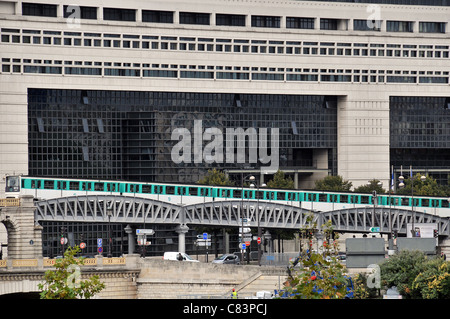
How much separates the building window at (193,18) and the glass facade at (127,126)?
33.9 ft

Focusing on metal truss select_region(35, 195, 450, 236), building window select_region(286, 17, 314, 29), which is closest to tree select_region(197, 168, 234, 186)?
metal truss select_region(35, 195, 450, 236)

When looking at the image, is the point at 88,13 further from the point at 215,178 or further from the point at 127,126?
the point at 215,178

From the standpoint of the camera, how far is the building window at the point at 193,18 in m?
147

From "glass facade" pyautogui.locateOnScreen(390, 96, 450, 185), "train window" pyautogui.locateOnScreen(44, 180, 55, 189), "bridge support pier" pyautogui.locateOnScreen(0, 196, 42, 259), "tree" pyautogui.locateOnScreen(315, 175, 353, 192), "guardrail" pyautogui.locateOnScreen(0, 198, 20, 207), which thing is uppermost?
"glass facade" pyautogui.locateOnScreen(390, 96, 450, 185)

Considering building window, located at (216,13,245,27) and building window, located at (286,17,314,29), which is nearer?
building window, located at (216,13,245,27)

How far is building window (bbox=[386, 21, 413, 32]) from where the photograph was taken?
509 ft

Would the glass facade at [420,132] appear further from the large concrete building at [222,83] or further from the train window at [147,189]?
the train window at [147,189]

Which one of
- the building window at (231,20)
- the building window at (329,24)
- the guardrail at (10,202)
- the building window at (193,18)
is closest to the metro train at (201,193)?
the guardrail at (10,202)

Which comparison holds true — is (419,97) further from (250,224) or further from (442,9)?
(250,224)

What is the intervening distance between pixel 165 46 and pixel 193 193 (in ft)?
124

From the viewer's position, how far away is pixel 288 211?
351 feet

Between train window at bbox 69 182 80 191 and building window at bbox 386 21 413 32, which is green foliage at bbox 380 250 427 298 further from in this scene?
building window at bbox 386 21 413 32

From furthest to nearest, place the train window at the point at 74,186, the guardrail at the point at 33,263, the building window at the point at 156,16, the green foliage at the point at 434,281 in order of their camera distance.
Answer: the building window at the point at 156,16, the train window at the point at 74,186, the guardrail at the point at 33,263, the green foliage at the point at 434,281
